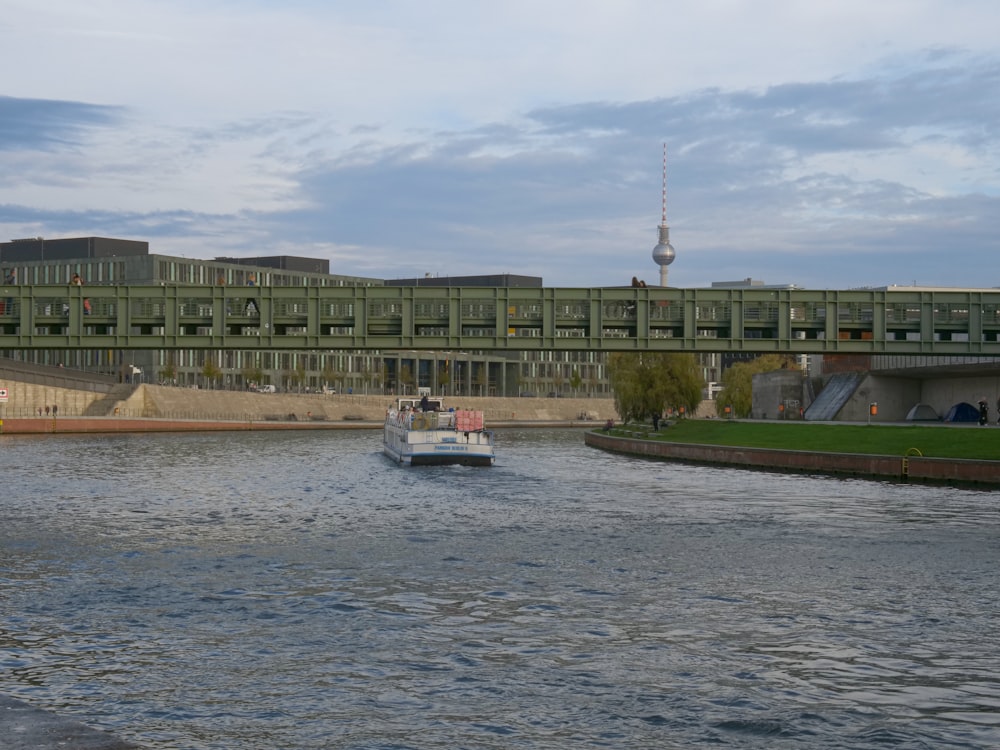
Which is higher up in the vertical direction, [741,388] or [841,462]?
[741,388]

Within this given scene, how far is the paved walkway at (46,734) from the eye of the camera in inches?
595

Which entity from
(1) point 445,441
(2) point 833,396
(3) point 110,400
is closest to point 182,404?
(3) point 110,400

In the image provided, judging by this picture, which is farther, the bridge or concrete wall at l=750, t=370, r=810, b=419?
concrete wall at l=750, t=370, r=810, b=419

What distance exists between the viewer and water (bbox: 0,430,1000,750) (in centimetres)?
1783

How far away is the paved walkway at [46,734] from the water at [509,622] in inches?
35.0

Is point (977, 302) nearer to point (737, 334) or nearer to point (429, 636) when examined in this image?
point (737, 334)

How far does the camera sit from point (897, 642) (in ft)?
75.8

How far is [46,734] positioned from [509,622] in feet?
36.0

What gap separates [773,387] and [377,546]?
87.9 meters

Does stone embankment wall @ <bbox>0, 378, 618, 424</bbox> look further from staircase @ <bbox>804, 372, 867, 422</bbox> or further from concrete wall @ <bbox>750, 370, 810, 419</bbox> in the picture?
staircase @ <bbox>804, 372, 867, 422</bbox>

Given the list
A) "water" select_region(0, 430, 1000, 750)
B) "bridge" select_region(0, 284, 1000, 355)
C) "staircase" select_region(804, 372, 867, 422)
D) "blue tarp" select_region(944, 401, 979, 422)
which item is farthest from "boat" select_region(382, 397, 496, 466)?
"staircase" select_region(804, 372, 867, 422)

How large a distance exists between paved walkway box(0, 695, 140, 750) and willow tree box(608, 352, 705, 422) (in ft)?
304

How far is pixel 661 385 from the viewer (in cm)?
10725

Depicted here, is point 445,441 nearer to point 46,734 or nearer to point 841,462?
point 841,462
